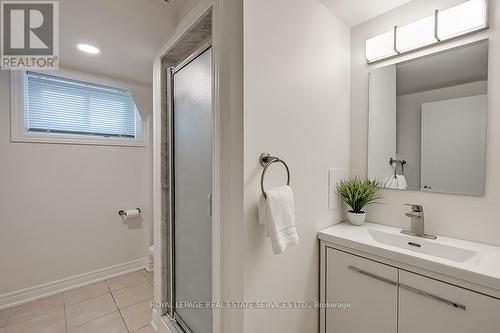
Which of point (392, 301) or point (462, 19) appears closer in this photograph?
point (392, 301)

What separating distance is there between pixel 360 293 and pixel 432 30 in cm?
160

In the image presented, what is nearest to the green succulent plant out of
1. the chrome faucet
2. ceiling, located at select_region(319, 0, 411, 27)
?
the chrome faucet

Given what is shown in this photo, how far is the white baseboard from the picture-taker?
1955 mm

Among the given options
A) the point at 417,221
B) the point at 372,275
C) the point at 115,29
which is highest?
the point at 115,29

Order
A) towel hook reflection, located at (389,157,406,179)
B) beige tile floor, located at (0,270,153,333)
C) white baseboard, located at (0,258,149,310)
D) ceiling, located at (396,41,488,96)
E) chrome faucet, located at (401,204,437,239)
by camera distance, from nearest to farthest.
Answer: ceiling, located at (396,41,488,96) → chrome faucet, located at (401,204,437,239) → towel hook reflection, located at (389,157,406,179) → beige tile floor, located at (0,270,153,333) → white baseboard, located at (0,258,149,310)

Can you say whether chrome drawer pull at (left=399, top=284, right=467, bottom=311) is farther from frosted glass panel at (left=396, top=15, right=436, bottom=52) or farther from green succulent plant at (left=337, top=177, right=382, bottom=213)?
frosted glass panel at (left=396, top=15, right=436, bottom=52)

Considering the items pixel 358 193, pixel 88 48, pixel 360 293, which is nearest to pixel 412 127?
pixel 358 193

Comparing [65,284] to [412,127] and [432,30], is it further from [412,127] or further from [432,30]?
[432,30]

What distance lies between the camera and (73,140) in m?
2.24

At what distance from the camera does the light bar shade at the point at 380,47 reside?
57.5 inches

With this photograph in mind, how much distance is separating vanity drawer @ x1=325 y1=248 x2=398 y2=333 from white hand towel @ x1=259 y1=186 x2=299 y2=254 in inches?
17.9

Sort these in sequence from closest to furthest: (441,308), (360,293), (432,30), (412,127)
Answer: (441,308) < (360,293) < (432,30) < (412,127)

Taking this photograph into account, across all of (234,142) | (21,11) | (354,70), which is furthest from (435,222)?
(21,11)

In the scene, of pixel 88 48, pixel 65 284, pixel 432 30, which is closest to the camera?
pixel 432 30
